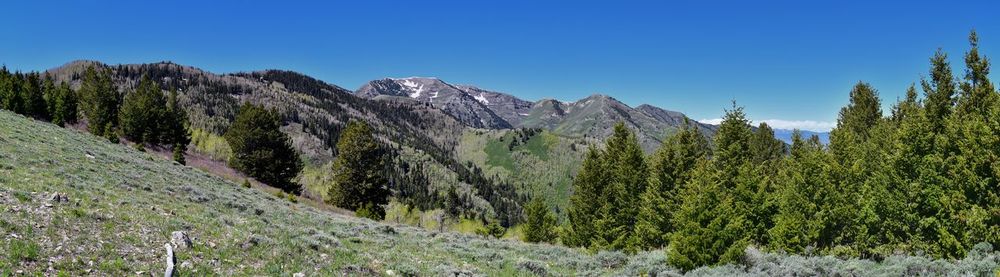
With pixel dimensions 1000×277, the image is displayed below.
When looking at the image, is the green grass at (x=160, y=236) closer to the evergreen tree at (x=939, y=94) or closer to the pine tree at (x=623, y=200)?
the pine tree at (x=623, y=200)

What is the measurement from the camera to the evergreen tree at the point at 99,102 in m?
68.9

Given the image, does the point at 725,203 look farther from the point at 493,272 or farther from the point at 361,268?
the point at 361,268

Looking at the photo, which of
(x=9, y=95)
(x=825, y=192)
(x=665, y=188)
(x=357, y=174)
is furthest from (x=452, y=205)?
(x=825, y=192)

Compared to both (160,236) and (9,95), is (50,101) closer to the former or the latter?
(9,95)

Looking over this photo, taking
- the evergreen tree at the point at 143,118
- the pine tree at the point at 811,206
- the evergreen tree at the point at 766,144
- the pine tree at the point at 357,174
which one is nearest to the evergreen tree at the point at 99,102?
the evergreen tree at the point at 143,118

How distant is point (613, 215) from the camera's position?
38219 mm

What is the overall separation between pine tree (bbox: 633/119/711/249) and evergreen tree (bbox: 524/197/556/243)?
75.1 ft

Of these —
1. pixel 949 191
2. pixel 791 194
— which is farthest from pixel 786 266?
pixel 791 194

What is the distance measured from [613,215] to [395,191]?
5929 inches

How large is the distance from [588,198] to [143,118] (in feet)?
201

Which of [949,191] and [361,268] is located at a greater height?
[949,191]

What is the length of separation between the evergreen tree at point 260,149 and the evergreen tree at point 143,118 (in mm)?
14279

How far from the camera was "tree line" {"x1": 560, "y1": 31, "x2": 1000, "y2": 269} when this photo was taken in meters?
20.3

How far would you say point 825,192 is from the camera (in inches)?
1097
